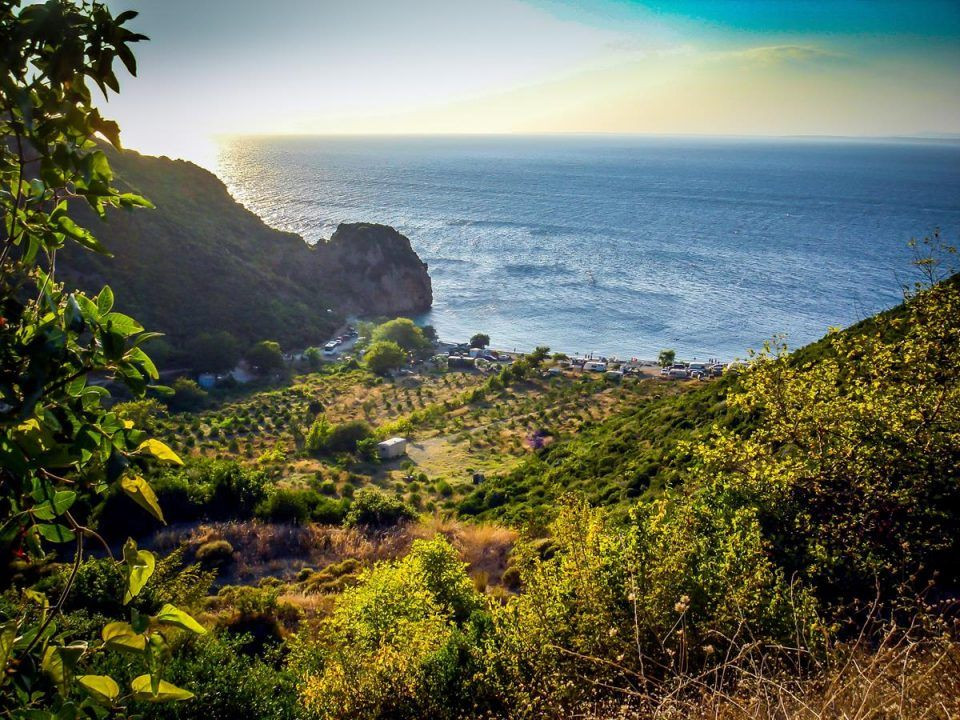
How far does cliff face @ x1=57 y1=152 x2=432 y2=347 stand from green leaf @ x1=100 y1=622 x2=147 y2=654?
49133mm

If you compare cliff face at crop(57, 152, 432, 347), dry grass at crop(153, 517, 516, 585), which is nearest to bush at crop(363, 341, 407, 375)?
cliff face at crop(57, 152, 432, 347)

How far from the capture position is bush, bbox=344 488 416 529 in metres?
18.4

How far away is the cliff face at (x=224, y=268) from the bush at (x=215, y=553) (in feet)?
117

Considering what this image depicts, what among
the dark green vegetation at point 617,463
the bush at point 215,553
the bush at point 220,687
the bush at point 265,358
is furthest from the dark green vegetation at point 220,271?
the bush at point 220,687

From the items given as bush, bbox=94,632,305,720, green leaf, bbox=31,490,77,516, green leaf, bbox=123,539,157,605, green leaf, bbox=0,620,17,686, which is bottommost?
bush, bbox=94,632,305,720

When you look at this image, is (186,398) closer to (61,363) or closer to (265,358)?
(265,358)

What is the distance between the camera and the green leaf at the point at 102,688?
5.42 feet

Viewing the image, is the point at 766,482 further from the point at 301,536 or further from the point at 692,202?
the point at 692,202

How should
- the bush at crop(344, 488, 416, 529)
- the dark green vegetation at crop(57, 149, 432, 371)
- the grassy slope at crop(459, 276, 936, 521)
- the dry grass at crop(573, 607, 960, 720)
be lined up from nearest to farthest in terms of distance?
the dry grass at crop(573, 607, 960, 720), the grassy slope at crop(459, 276, 936, 521), the bush at crop(344, 488, 416, 529), the dark green vegetation at crop(57, 149, 432, 371)

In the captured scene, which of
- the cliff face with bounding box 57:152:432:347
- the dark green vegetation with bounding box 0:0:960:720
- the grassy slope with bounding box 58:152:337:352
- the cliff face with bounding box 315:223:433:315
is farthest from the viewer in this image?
the cliff face with bounding box 315:223:433:315

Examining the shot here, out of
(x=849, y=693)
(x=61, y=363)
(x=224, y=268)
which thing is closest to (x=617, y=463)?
(x=849, y=693)

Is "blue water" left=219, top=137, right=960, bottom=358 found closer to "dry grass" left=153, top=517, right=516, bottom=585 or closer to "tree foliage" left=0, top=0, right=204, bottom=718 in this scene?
"dry grass" left=153, top=517, right=516, bottom=585

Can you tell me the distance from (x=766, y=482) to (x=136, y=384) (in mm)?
9377

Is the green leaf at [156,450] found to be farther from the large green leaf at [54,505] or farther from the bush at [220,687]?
the bush at [220,687]
